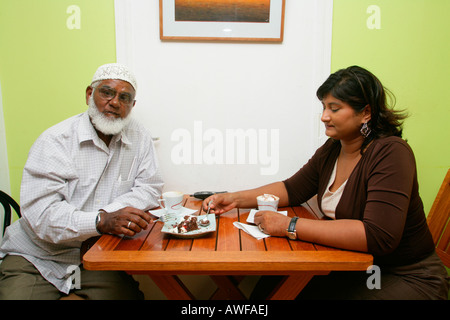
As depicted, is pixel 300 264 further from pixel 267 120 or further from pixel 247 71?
pixel 247 71

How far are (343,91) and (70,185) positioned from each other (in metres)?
1.44

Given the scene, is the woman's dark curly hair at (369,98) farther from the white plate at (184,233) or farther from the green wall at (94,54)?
the white plate at (184,233)

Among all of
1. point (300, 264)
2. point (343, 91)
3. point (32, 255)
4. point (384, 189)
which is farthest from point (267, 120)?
point (32, 255)

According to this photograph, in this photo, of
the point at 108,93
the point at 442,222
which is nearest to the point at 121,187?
the point at 108,93

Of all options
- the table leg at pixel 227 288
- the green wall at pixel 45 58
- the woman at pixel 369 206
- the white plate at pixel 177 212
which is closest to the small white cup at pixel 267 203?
the woman at pixel 369 206

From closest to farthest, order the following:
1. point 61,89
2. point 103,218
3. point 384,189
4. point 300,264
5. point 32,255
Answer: point 300,264 → point 384,189 → point 103,218 → point 32,255 → point 61,89

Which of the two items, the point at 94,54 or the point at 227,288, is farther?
the point at 94,54

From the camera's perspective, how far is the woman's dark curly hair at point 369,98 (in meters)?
1.41

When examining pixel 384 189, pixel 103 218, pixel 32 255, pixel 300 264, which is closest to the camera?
pixel 300 264

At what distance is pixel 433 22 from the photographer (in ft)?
6.62

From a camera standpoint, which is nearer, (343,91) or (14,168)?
(343,91)

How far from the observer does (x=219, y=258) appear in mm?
1149
